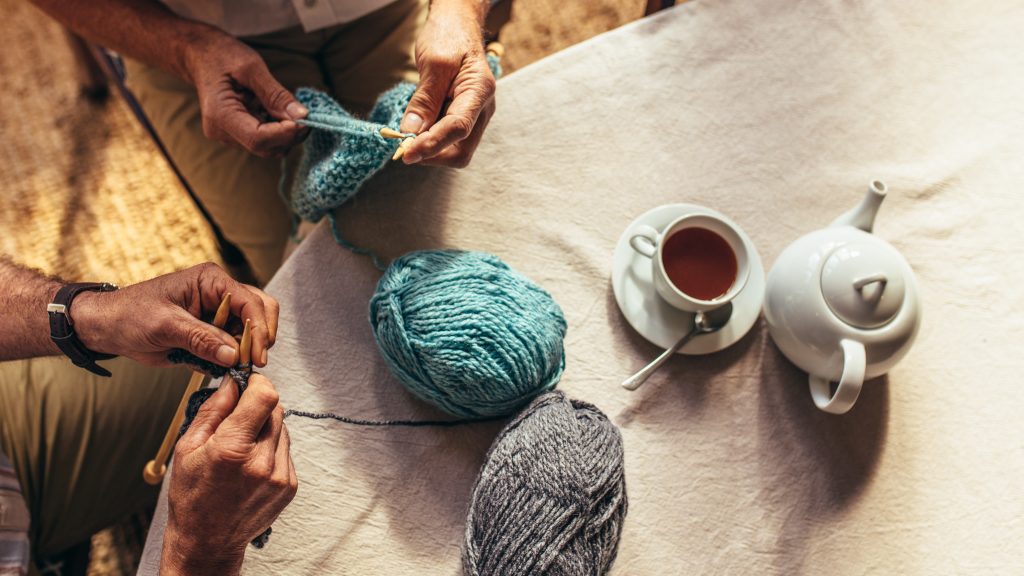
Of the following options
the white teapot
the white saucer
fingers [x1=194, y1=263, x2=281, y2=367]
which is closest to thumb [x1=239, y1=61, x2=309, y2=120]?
fingers [x1=194, y1=263, x2=281, y2=367]

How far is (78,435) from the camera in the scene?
92 cm

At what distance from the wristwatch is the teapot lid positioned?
0.83 m

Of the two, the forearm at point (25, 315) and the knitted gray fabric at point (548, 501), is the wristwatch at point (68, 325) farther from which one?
the knitted gray fabric at point (548, 501)

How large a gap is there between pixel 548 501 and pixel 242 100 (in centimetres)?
67

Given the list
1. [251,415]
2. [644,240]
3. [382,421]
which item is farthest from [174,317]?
[644,240]

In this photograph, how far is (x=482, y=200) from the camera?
0.79 meters

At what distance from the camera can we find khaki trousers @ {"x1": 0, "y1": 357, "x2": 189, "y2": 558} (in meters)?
0.90

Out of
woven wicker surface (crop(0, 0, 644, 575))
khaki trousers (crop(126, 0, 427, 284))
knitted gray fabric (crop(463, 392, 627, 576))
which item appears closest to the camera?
knitted gray fabric (crop(463, 392, 627, 576))

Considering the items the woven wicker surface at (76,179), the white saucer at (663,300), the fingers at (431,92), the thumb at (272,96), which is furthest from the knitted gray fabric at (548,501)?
the woven wicker surface at (76,179)

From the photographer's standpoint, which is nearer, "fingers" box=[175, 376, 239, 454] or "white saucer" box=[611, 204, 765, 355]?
"fingers" box=[175, 376, 239, 454]

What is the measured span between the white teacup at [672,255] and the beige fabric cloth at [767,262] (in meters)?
0.06

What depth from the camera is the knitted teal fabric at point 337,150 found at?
27.7 inches

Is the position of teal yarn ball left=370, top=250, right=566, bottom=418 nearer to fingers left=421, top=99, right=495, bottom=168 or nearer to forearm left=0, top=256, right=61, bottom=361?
fingers left=421, top=99, right=495, bottom=168

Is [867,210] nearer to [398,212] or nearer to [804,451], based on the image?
[804,451]
